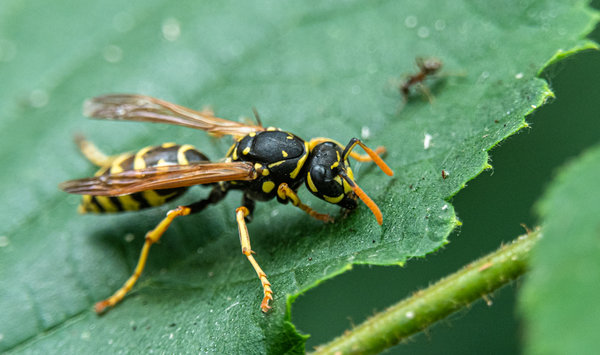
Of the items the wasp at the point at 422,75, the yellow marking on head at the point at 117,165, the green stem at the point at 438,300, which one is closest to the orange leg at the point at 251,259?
the green stem at the point at 438,300

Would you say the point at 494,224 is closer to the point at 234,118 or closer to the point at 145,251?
the point at 234,118

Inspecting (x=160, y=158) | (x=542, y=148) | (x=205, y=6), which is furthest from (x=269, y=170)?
(x=542, y=148)

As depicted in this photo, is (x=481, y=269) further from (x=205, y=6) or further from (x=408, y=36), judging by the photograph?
(x=205, y=6)

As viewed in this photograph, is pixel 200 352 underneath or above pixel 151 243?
underneath

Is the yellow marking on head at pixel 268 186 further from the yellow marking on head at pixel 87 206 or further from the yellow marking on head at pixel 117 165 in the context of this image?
the yellow marking on head at pixel 87 206

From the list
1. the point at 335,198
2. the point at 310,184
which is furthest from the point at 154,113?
the point at 335,198
